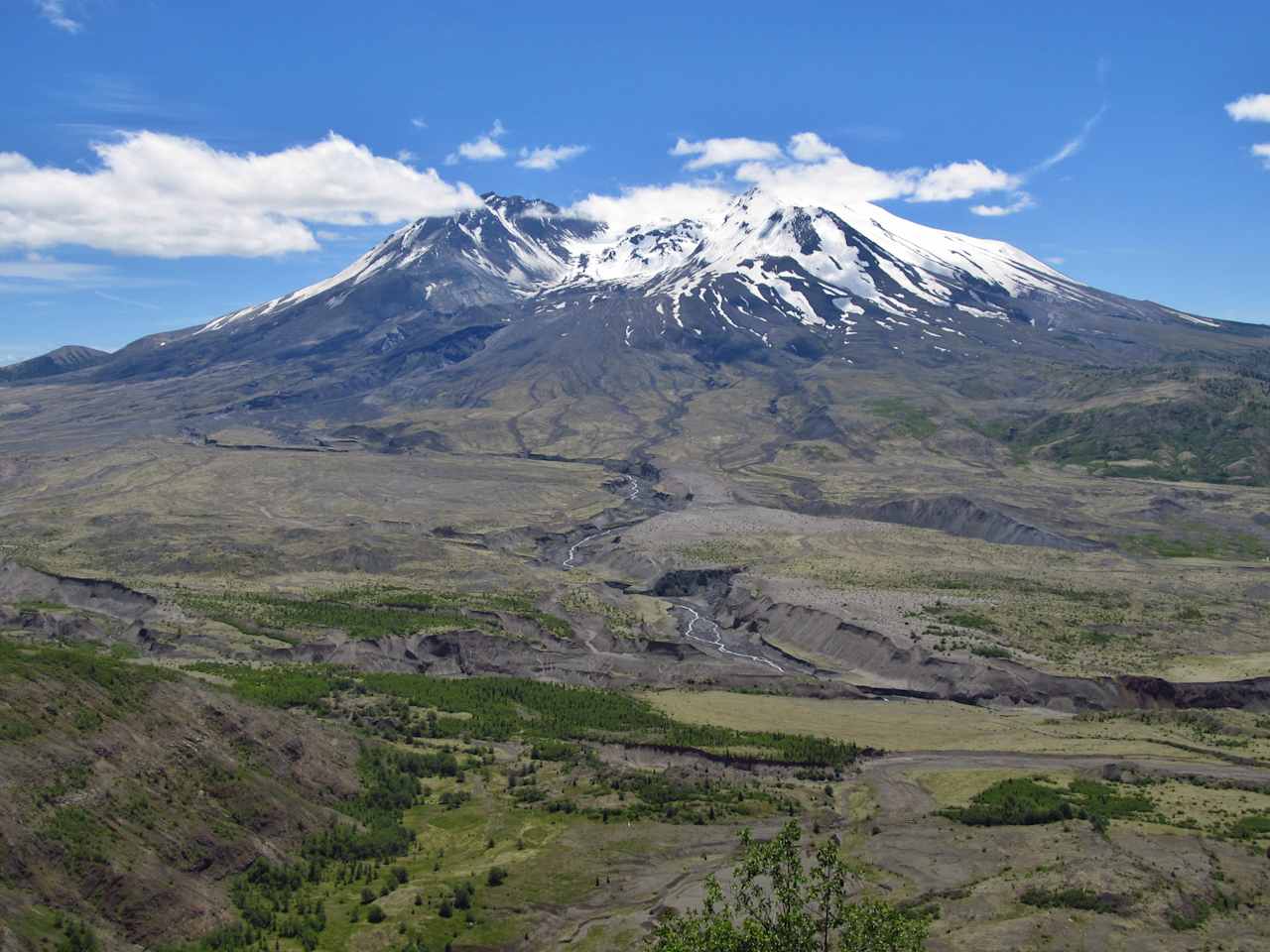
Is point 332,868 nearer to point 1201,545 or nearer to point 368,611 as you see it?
point 368,611

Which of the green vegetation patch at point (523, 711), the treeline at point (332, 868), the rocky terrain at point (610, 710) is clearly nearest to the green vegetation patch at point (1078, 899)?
the rocky terrain at point (610, 710)

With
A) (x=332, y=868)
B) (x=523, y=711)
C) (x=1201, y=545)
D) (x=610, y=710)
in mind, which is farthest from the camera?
(x=1201, y=545)

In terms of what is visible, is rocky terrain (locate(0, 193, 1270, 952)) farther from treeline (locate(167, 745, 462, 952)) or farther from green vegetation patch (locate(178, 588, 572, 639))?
green vegetation patch (locate(178, 588, 572, 639))

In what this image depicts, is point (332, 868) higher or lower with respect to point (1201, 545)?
lower

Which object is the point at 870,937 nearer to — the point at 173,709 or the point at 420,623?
the point at 173,709

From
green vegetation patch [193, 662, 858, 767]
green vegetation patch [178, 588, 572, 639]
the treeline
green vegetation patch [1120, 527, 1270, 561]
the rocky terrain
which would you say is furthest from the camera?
green vegetation patch [1120, 527, 1270, 561]

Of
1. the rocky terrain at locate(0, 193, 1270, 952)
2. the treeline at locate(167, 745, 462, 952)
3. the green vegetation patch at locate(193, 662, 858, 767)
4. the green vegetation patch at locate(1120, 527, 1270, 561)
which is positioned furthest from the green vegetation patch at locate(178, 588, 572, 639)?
the green vegetation patch at locate(1120, 527, 1270, 561)

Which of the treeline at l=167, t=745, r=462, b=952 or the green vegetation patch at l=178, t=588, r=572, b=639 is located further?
the green vegetation patch at l=178, t=588, r=572, b=639

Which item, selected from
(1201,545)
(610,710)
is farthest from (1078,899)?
(1201,545)

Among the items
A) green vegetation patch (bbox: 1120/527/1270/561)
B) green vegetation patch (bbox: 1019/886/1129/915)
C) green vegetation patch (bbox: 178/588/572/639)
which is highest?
green vegetation patch (bbox: 1120/527/1270/561)

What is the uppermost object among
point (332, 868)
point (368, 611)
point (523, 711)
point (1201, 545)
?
point (1201, 545)

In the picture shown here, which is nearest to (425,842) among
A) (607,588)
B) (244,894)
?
(244,894)

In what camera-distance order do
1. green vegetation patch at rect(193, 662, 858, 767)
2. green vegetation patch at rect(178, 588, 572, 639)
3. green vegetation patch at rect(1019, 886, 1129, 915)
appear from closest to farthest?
green vegetation patch at rect(1019, 886, 1129, 915), green vegetation patch at rect(193, 662, 858, 767), green vegetation patch at rect(178, 588, 572, 639)
